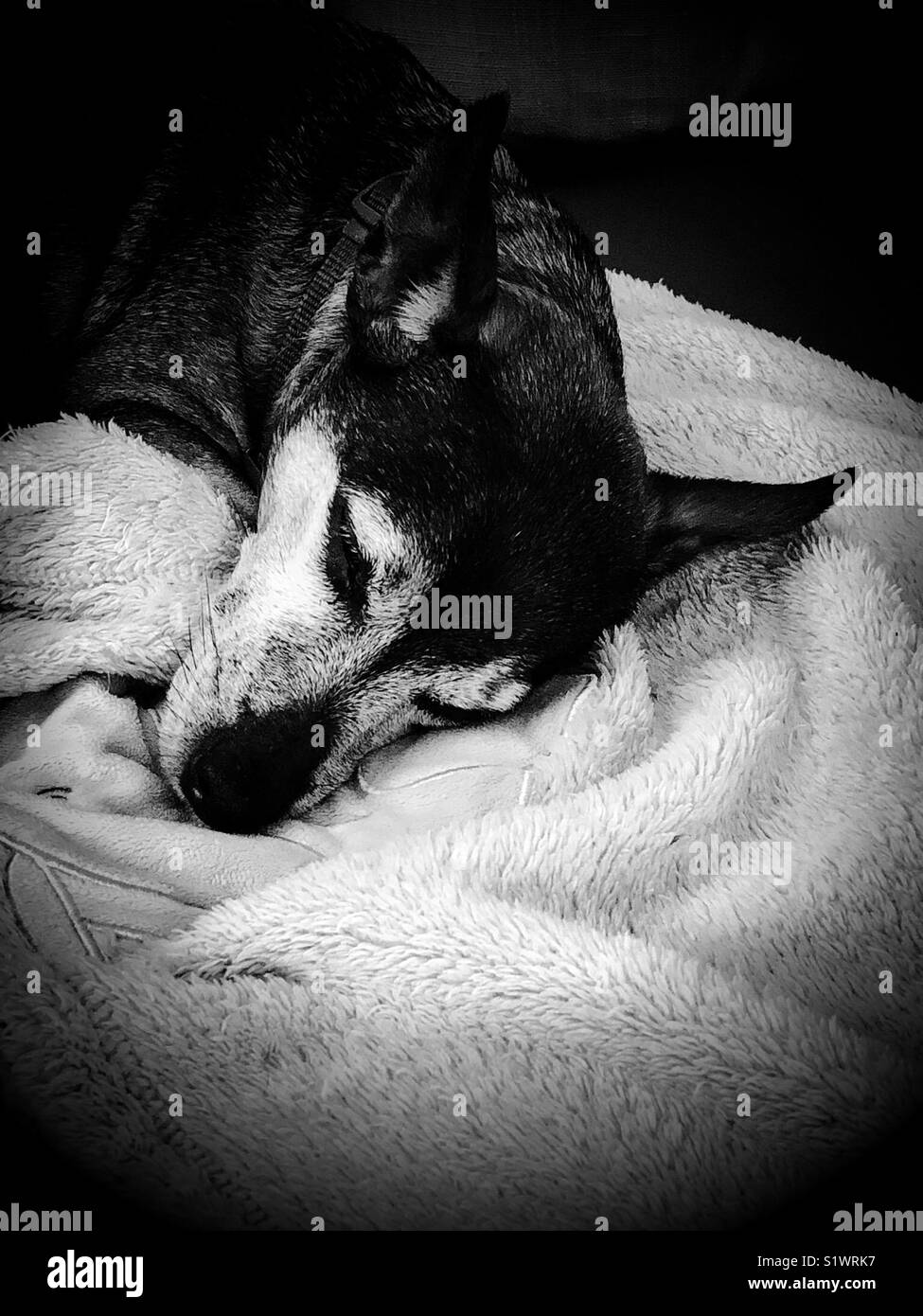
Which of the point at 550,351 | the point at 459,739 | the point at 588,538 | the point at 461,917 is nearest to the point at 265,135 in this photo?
the point at 550,351

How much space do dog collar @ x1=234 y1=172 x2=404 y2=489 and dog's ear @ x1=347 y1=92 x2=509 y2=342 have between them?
0.16 meters

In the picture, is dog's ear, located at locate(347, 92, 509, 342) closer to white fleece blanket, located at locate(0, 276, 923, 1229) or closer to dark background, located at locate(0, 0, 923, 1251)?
white fleece blanket, located at locate(0, 276, 923, 1229)

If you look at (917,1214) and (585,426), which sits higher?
(585,426)

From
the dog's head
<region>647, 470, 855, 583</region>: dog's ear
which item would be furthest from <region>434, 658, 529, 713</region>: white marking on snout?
<region>647, 470, 855, 583</region>: dog's ear

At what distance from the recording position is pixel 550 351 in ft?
5.23

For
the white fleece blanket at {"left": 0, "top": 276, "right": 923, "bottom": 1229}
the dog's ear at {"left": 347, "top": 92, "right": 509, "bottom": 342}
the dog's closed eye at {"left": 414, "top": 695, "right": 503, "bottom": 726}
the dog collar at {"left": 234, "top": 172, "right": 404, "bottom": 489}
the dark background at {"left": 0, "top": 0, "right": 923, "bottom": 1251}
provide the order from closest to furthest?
the white fleece blanket at {"left": 0, "top": 276, "right": 923, "bottom": 1229}, the dog's ear at {"left": 347, "top": 92, "right": 509, "bottom": 342}, the dog's closed eye at {"left": 414, "top": 695, "right": 503, "bottom": 726}, the dog collar at {"left": 234, "top": 172, "right": 404, "bottom": 489}, the dark background at {"left": 0, "top": 0, "right": 923, "bottom": 1251}

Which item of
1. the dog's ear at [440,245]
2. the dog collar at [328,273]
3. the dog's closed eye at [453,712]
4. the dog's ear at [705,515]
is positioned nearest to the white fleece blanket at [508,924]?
the dog's closed eye at [453,712]

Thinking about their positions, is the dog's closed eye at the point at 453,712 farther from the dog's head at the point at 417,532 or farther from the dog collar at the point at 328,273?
the dog collar at the point at 328,273

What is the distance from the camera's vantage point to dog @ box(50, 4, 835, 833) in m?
1.45

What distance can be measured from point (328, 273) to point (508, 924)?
123cm

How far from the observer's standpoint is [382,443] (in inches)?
59.1

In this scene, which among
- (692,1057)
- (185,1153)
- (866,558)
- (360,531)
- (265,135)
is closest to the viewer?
(185,1153)
